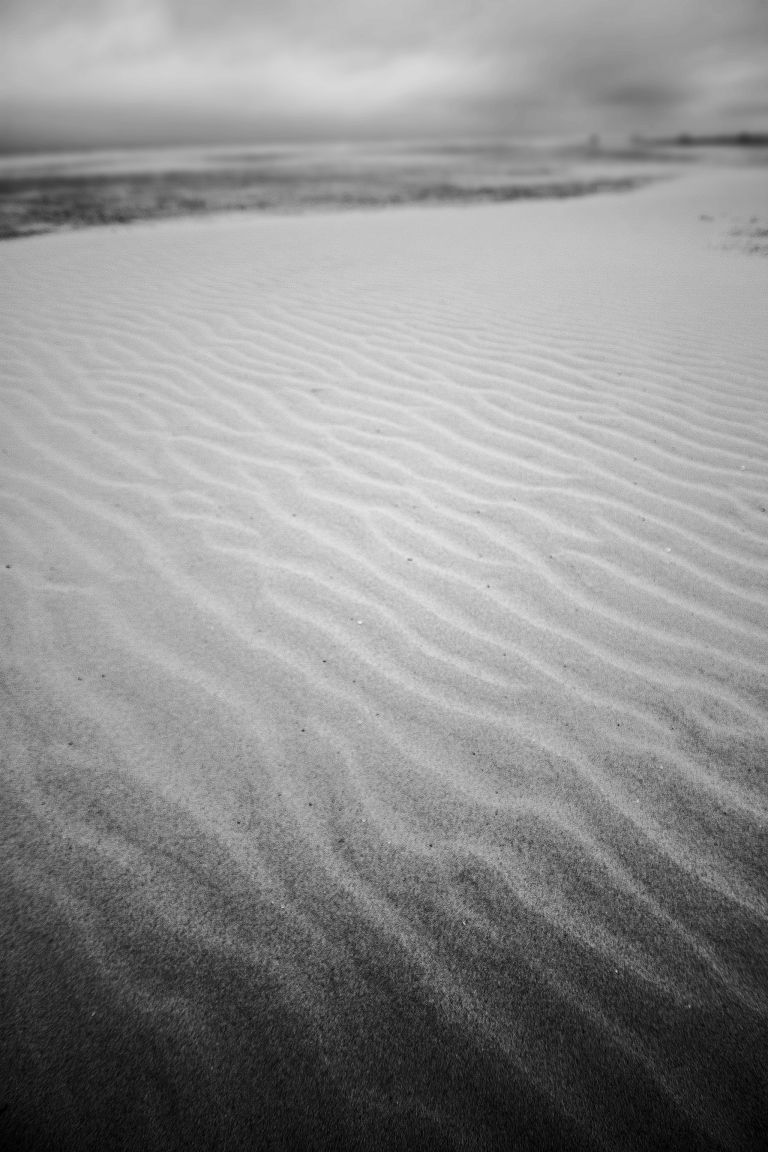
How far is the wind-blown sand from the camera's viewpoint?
1.21 m

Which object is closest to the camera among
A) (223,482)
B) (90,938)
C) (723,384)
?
(90,938)

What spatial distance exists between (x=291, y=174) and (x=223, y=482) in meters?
32.2

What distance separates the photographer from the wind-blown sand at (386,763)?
3.95 feet

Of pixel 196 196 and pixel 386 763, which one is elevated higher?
pixel 196 196

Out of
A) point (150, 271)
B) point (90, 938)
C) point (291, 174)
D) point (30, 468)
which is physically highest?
point (291, 174)

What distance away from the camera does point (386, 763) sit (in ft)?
5.73

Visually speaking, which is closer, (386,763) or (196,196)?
(386,763)

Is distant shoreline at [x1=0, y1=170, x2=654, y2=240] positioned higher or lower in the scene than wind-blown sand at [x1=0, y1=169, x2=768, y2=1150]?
higher

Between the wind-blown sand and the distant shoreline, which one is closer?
the wind-blown sand

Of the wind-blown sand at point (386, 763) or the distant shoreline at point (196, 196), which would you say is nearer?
the wind-blown sand at point (386, 763)

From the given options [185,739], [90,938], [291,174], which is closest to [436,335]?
[185,739]

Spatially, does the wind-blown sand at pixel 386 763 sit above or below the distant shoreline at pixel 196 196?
below

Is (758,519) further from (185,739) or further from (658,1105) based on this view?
(185,739)

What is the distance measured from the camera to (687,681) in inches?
76.4
